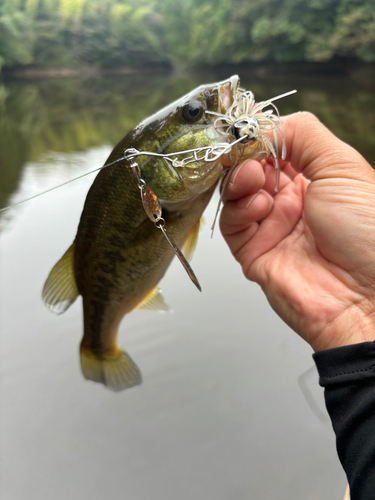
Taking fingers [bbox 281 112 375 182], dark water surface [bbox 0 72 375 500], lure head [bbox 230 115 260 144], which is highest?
lure head [bbox 230 115 260 144]

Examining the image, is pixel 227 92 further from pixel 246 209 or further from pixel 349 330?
pixel 349 330

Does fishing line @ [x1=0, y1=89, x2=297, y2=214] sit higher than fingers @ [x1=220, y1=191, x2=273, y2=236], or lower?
higher

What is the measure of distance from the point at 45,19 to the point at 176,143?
74934mm

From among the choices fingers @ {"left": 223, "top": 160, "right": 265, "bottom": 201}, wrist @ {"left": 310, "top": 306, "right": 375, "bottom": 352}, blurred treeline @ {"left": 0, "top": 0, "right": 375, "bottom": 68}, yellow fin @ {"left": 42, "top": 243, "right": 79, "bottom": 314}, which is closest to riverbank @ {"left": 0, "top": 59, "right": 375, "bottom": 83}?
blurred treeline @ {"left": 0, "top": 0, "right": 375, "bottom": 68}

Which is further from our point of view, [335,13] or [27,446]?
[335,13]

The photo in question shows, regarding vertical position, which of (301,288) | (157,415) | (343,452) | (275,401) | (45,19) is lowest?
(275,401)

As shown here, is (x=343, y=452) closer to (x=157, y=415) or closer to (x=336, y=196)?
(x=336, y=196)

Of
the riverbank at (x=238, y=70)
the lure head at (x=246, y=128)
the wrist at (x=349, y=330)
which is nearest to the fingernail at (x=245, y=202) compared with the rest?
the lure head at (x=246, y=128)

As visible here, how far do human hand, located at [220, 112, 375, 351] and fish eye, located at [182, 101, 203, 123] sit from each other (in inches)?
12.3

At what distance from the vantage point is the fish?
1.61m

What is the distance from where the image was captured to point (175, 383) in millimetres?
3637

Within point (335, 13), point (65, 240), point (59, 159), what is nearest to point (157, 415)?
point (65, 240)

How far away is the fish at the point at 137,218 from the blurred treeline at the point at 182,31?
107 ft

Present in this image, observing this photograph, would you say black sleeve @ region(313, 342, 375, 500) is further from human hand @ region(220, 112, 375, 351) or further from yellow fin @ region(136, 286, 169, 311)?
yellow fin @ region(136, 286, 169, 311)
